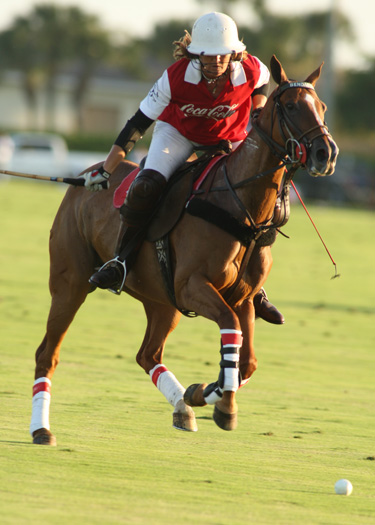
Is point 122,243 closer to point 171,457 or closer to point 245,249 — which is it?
point 245,249

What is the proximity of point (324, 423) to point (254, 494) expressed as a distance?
2390 millimetres

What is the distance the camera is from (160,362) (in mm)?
7707

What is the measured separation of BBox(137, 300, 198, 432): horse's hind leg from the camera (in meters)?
7.19

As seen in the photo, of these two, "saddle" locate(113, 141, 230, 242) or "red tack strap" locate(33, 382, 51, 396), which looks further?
"red tack strap" locate(33, 382, 51, 396)

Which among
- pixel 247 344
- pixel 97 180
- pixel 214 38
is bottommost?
pixel 247 344

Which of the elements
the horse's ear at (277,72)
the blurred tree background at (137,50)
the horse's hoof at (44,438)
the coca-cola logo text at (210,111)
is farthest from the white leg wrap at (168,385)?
the blurred tree background at (137,50)

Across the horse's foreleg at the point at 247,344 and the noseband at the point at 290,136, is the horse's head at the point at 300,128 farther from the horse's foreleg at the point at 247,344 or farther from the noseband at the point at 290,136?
the horse's foreleg at the point at 247,344

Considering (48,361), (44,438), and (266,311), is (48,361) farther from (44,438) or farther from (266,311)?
(266,311)

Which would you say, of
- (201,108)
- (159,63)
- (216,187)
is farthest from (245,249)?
(159,63)

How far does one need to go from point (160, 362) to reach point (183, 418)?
0.67 metres

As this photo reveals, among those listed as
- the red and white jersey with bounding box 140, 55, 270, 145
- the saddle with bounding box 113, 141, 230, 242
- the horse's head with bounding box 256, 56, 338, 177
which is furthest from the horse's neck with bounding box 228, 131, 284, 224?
the red and white jersey with bounding box 140, 55, 270, 145

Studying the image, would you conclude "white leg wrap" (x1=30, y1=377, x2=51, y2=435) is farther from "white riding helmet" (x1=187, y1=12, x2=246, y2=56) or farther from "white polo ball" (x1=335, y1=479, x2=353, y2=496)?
"white riding helmet" (x1=187, y1=12, x2=246, y2=56)

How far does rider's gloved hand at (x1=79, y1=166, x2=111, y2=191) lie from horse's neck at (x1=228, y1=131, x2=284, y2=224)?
48.4 inches

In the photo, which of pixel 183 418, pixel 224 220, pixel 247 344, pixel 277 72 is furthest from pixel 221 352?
pixel 277 72
